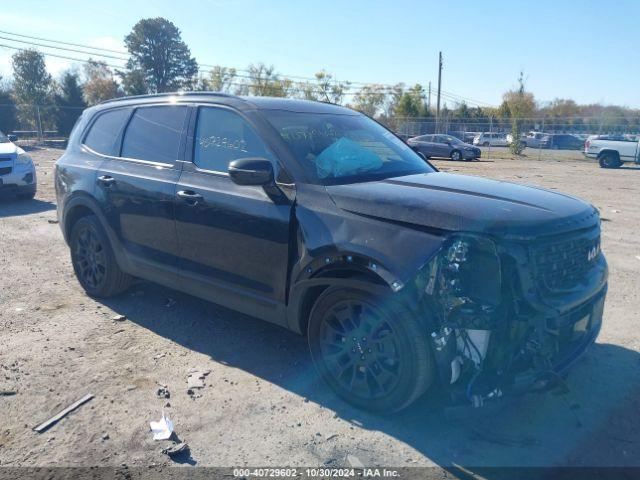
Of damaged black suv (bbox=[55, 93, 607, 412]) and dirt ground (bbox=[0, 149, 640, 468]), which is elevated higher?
damaged black suv (bbox=[55, 93, 607, 412])

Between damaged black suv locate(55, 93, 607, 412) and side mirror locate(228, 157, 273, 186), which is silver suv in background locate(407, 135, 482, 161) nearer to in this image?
damaged black suv locate(55, 93, 607, 412)

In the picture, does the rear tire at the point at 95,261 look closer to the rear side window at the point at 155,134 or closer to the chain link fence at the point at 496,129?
the rear side window at the point at 155,134

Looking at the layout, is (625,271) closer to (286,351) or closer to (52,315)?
(286,351)

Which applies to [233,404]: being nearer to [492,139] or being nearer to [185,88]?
[492,139]

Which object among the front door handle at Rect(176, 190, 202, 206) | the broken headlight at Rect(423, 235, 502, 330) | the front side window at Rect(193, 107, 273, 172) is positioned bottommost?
the broken headlight at Rect(423, 235, 502, 330)

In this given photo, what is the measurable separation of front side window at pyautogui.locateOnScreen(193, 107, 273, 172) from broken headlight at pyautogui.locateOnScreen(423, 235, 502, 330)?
1.60 meters

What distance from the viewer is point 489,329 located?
2891 mm

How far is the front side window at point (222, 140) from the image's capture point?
404 cm

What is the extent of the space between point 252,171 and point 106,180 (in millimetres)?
2087

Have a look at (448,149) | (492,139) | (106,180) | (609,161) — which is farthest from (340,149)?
(492,139)

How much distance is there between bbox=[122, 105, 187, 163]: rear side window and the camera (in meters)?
4.58

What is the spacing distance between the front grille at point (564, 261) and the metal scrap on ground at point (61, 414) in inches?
118

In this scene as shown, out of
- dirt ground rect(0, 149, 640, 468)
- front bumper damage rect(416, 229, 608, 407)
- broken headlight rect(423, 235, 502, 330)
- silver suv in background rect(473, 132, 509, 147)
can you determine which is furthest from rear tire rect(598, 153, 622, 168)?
broken headlight rect(423, 235, 502, 330)

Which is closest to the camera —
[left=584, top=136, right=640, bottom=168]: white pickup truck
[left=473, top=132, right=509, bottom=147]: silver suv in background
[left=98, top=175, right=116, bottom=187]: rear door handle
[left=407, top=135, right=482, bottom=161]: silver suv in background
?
[left=98, top=175, right=116, bottom=187]: rear door handle
